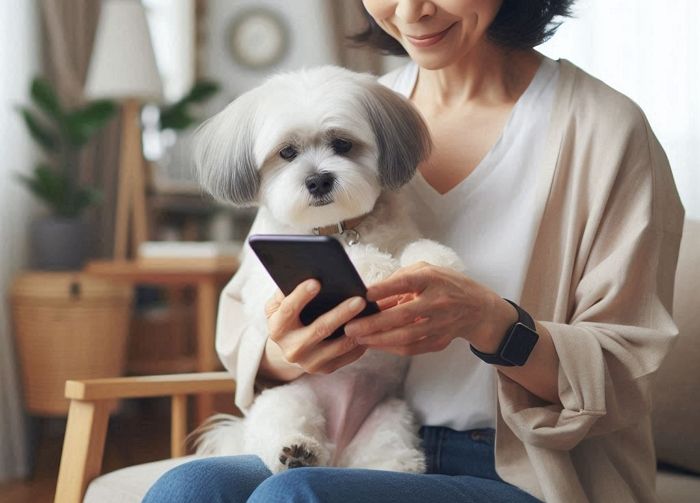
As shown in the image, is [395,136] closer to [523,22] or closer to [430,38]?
[430,38]

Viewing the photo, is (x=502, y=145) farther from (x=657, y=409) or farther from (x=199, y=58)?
(x=199, y=58)

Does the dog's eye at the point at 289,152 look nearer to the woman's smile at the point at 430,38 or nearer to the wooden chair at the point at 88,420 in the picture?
the woman's smile at the point at 430,38

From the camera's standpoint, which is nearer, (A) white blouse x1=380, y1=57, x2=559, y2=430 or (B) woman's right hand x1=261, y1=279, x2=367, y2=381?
(B) woman's right hand x1=261, y1=279, x2=367, y2=381

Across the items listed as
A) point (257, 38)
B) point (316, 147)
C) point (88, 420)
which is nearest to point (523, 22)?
point (316, 147)

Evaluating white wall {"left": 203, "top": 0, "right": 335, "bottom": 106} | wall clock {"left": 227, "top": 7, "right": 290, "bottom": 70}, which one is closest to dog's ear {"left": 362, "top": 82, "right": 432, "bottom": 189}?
white wall {"left": 203, "top": 0, "right": 335, "bottom": 106}

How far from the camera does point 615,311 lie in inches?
54.7

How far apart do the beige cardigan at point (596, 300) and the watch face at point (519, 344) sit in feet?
0.18

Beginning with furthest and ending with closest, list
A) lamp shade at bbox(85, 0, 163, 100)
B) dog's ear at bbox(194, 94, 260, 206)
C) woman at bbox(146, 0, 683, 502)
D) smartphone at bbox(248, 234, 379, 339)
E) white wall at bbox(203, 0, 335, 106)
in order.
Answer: white wall at bbox(203, 0, 335, 106) → lamp shade at bbox(85, 0, 163, 100) → dog's ear at bbox(194, 94, 260, 206) → woman at bbox(146, 0, 683, 502) → smartphone at bbox(248, 234, 379, 339)

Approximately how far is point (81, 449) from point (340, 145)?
0.73m

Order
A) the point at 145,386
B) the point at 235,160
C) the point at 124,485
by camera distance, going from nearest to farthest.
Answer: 1. the point at 235,160
2. the point at 124,485
3. the point at 145,386

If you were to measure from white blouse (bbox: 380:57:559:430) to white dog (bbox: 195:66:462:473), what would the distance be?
0.06 m

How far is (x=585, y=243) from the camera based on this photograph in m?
1.42

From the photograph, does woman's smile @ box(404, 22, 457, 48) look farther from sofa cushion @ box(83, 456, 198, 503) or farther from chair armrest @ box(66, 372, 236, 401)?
sofa cushion @ box(83, 456, 198, 503)

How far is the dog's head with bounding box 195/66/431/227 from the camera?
140 centimetres
